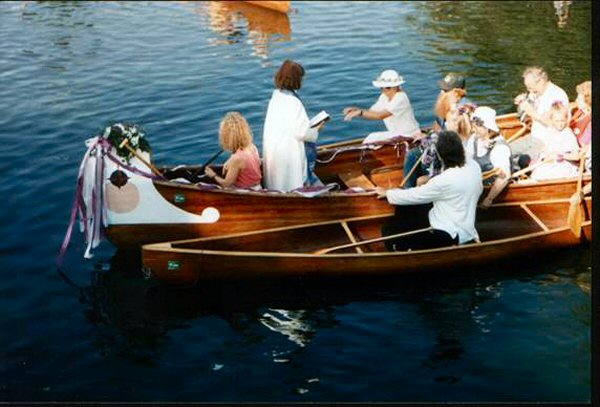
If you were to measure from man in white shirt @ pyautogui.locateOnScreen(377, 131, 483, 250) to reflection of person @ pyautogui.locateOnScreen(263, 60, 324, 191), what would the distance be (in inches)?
35.7

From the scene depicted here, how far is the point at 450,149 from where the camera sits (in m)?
7.50

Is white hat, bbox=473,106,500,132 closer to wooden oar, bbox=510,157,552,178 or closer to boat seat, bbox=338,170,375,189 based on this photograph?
wooden oar, bbox=510,157,552,178

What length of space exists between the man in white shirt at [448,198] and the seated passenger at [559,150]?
4.48 feet

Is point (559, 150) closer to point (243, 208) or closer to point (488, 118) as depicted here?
point (488, 118)

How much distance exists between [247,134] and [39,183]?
4.10 meters

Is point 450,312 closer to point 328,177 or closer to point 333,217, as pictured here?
point 333,217

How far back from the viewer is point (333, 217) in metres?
8.62

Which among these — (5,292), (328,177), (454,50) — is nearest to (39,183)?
(5,292)

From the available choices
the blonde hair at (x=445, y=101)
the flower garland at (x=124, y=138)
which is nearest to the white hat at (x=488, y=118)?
the blonde hair at (x=445, y=101)

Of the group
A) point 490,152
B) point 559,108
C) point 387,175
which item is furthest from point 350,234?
point 559,108

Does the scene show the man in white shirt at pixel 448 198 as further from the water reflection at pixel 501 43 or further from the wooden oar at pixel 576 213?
the water reflection at pixel 501 43

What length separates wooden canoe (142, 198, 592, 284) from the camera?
311 inches

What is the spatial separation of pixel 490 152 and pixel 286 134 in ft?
7.59

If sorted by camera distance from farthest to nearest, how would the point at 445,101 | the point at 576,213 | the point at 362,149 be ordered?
the point at 362,149
the point at 445,101
the point at 576,213
